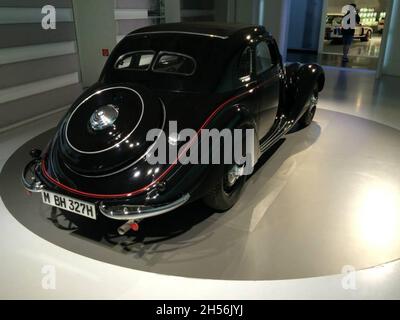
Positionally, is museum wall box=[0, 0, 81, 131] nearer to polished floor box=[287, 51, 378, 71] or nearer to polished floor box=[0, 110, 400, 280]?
polished floor box=[0, 110, 400, 280]

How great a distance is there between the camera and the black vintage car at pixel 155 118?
7.78 ft

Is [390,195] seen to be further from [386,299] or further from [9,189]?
A: [9,189]

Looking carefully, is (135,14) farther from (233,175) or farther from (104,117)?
(233,175)

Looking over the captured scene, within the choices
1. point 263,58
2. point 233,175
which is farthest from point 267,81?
point 233,175

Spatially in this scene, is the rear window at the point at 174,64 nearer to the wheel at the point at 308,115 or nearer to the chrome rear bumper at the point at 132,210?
the chrome rear bumper at the point at 132,210

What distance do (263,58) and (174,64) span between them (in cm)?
94

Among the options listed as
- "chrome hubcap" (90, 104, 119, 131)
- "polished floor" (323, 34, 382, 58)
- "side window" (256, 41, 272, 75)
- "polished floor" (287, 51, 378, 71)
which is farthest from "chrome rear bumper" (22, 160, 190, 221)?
"polished floor" (323, 34, 382, 58)

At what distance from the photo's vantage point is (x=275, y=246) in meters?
2.57

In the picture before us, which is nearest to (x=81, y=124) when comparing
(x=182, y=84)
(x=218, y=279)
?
(x=182, y=84)

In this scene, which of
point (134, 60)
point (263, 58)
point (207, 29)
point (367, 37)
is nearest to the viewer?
point (207, 29)

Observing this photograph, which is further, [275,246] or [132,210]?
[275,246]

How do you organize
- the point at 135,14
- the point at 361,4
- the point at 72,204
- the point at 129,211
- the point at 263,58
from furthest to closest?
the point at 361,4, the point at 135,14, the point at 263,58, the point at 72,204, the point at 129,211

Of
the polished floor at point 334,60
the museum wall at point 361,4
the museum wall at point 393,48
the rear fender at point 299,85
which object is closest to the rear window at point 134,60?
the rear fender at point 299,85

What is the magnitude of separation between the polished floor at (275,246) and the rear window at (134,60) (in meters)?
1.43
